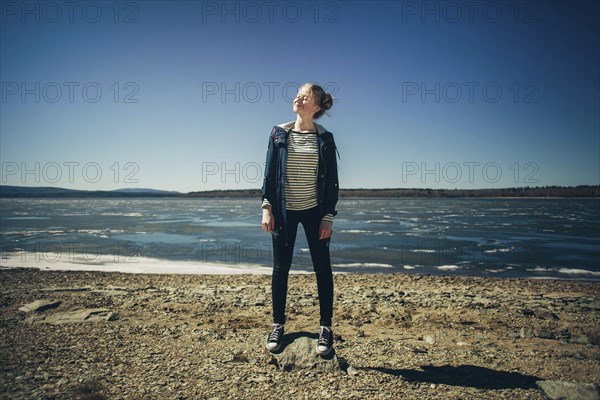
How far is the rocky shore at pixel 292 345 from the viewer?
2.94 meters

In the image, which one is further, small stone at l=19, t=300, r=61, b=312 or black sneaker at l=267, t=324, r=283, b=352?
small stone at l=19, t=300, r=61, b=312

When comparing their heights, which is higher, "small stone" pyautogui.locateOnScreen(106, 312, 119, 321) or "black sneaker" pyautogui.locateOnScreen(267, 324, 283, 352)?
"black sneaker" pyautogui.locateOnScreen(267, 324, 283, 352)

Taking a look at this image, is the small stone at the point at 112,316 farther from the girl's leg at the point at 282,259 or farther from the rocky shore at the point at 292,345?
the girl's leg at the point at 282,259

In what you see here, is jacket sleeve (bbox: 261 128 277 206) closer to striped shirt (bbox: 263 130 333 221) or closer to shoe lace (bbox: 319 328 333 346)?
striped shirt (bbox: 263 130 333 221)

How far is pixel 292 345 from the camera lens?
11.4ft

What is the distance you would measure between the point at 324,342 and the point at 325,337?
5cm

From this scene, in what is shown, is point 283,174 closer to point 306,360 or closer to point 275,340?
point 275,340

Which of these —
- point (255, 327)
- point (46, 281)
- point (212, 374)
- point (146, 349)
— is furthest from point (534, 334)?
point (46, 281)

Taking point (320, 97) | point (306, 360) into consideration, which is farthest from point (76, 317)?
point (320, 97)

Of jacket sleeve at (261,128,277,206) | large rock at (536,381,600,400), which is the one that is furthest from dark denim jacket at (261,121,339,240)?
large rock at (536,381,600,400)

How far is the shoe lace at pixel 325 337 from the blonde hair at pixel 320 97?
1999 millimetres

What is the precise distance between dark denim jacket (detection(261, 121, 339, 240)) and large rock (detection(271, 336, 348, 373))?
1126mm

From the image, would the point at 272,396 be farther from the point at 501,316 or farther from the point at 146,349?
the point at 501,316

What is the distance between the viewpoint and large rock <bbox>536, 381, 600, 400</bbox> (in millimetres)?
2832
